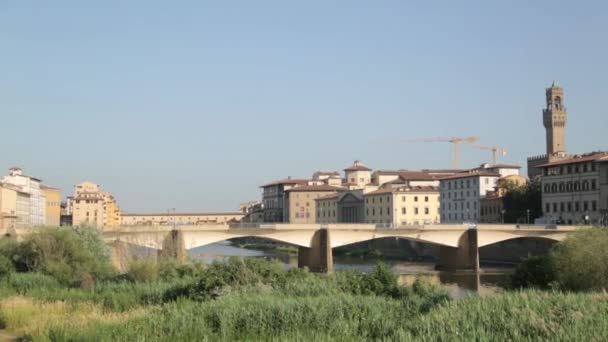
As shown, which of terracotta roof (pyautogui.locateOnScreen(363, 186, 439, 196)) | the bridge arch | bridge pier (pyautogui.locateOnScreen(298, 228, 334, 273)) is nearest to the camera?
bridge pier (pyautogui.locateOnScreen(298, 228, 334, 273))

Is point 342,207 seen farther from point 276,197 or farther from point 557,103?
point 557,103

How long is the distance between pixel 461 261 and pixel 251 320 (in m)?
46.2

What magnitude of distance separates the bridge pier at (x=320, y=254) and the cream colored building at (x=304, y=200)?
64.7m

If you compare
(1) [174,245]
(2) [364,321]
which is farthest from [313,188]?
(2) [364,321]

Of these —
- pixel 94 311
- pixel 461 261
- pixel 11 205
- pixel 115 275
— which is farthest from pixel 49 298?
pixel 11 205

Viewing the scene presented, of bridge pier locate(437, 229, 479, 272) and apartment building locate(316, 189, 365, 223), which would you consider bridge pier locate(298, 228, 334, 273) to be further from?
apartment building locate(316, 189, 365, 223)

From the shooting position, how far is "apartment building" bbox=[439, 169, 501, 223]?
9094 centimetres

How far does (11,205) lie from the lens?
9531 centimetres

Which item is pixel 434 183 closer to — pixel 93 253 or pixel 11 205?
pixel 11 205

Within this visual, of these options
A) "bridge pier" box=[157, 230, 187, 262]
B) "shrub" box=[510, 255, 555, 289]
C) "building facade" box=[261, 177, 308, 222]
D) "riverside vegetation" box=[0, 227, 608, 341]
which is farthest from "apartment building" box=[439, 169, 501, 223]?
"riverside vegetation" box=[0, 227, 608, 341]

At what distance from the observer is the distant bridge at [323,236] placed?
48656 millimetres

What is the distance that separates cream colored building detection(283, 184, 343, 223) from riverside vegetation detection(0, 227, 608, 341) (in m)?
87.6

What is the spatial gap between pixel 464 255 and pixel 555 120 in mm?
61876

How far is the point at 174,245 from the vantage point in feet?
158
